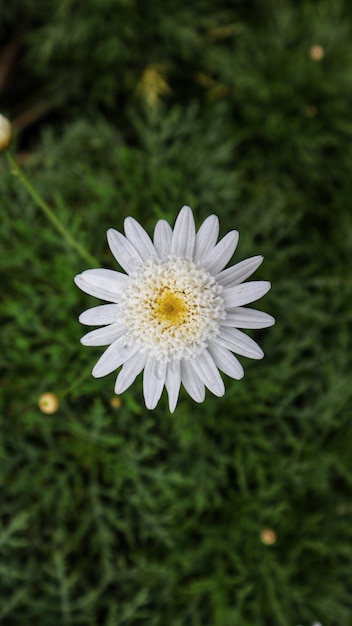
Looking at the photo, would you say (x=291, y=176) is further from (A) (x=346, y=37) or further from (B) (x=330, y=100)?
(A) (x=346, y=37)

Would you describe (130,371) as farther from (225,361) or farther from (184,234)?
(184,234)

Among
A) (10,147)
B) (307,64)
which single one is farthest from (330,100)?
(10,147)

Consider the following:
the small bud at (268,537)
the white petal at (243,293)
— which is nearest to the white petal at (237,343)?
the white petal at (243,293)

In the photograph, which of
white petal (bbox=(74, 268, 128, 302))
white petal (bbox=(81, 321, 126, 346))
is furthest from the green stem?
white petal (bbox=(81, 321, 126, 346))

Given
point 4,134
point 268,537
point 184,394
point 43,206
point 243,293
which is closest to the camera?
point 243,293

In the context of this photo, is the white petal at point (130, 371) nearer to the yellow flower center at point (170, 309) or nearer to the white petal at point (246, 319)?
the yellow flower center at point (170, 309)

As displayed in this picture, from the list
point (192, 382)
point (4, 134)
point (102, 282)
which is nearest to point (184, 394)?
point (192, 382)
